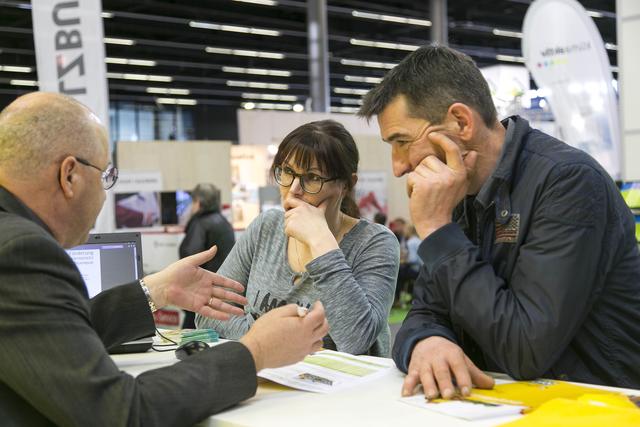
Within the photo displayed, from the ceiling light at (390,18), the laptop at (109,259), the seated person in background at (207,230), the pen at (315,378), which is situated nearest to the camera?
the pen at (315,378)

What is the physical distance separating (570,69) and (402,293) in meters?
5.14

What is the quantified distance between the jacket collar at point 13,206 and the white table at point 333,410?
0.50m

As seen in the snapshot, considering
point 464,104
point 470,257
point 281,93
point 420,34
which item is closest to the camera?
point 470,257

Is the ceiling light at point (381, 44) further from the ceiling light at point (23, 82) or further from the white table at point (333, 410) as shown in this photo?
the white table at point (333, 410)

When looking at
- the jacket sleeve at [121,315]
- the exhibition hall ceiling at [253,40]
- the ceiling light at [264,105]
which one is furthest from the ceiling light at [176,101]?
the jacket sleeve at [121,315]

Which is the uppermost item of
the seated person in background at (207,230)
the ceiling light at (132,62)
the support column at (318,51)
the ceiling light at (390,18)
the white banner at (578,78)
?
the ceiling light at (390,18)

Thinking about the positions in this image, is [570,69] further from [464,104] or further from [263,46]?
[263,46]

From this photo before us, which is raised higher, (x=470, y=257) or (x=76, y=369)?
(x=470, y=257)

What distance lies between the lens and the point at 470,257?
1.61 m

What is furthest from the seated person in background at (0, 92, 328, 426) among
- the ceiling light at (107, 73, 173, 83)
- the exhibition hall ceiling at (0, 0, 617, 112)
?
the ceiling light at (107, 73, 173, 83)

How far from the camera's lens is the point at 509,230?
1705 millimetres

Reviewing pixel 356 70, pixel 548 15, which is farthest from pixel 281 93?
pixel 548 15

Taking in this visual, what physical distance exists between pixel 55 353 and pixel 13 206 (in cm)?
31

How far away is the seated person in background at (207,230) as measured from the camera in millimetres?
6906
